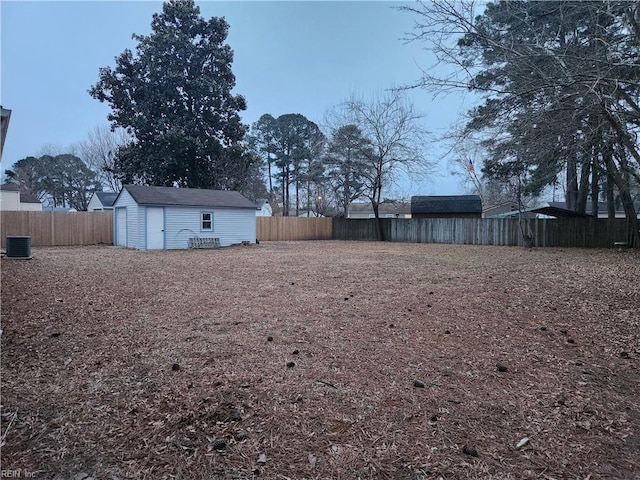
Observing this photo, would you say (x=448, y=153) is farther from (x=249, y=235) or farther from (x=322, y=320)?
(x=249, y=235)

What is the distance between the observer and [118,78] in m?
24.0

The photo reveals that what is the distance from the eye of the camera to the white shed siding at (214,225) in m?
16.7

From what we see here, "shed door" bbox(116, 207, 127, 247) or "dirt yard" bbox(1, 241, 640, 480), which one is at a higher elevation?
"shed door" bbox(116, 207, 127, 247)

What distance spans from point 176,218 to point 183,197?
50.9 inches

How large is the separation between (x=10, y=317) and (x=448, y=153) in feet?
20.1

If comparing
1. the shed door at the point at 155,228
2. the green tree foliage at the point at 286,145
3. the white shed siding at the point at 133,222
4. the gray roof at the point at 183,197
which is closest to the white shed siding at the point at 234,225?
the gray roof at the point at 183,197

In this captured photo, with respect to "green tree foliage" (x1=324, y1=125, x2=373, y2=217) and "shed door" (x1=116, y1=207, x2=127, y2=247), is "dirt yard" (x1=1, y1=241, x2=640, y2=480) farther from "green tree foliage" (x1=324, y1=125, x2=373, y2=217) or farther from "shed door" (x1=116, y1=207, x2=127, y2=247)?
"green tree foliage" (x1=324, y1=125, x2=373, y2=217)

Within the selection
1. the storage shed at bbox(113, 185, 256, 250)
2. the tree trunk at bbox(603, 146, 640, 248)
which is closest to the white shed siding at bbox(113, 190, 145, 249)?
the storage shed at bbox(113, 185, 256, 250)

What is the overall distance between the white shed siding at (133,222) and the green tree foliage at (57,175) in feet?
83.2

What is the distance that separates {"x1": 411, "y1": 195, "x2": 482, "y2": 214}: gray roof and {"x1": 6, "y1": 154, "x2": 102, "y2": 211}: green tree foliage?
3265cm

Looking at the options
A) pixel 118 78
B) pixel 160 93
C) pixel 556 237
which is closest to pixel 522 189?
pixel 556 237

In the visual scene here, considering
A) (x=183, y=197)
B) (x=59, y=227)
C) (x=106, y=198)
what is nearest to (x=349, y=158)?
(x=183, y=197)

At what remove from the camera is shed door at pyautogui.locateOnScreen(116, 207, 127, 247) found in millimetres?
17469

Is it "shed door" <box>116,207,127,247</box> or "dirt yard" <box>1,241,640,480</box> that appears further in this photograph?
"shed door" <box>116,207,127,247</box>
